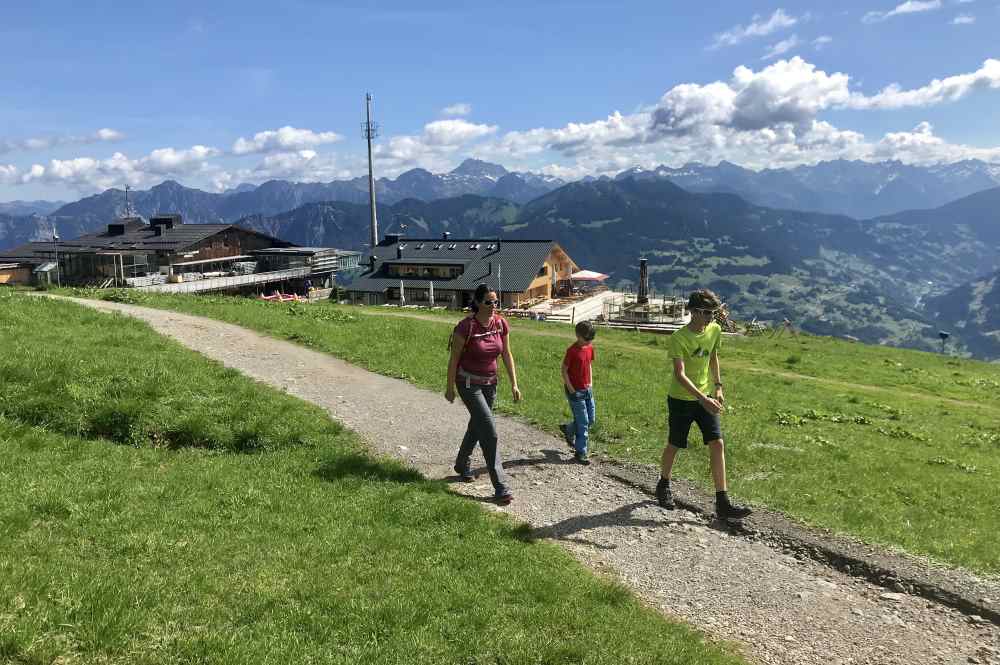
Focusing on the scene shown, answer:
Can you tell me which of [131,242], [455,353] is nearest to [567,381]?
[455,353]

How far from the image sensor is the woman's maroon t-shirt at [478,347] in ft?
32.2

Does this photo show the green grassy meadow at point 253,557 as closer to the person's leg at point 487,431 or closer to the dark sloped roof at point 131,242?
the person's leg at point 487,431

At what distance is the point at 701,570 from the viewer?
824 cm

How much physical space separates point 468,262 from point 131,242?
4890 centimetres

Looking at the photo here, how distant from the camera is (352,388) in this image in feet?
55.1

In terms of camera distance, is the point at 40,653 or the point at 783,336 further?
the point at 783,336

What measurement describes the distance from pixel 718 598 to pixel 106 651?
6.52 meters

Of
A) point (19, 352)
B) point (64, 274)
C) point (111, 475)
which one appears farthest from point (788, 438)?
point (64, 274)

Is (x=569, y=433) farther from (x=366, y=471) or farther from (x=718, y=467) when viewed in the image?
(x=366, y=471)

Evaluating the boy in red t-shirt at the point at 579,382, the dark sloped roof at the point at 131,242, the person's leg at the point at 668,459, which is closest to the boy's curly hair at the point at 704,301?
the person's leg at the point at 668,459

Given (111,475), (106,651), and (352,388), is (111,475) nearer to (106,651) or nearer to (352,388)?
(106,651)

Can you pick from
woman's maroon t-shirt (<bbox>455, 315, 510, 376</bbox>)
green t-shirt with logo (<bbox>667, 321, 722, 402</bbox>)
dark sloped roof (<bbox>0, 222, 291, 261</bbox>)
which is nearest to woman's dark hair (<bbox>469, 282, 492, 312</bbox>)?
woman's maroon t-shirt (<bbox>455, 315, 510, 376</bbox>)

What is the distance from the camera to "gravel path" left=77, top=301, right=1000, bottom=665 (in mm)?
6781

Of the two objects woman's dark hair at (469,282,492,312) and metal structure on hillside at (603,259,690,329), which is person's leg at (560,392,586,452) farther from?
metal structure on hillside at (603,259,690,329)
